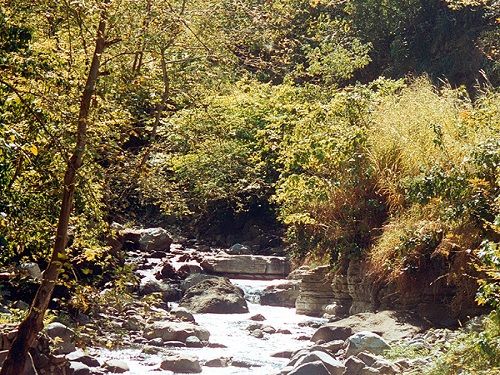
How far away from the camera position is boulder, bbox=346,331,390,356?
12.0 m

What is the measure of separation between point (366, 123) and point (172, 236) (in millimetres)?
11787

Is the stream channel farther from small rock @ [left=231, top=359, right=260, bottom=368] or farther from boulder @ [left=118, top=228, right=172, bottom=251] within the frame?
boulder @ [left=118, top=228, right=172, bottom=251]

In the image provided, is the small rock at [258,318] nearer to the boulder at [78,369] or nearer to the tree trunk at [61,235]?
the boulder at [78,369]

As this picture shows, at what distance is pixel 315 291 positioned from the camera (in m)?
17.3

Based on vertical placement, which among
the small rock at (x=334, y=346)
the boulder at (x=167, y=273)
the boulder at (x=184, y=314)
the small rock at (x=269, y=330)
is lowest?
the small rock at (x=269, y=330)

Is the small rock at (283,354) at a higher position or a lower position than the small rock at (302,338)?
lower

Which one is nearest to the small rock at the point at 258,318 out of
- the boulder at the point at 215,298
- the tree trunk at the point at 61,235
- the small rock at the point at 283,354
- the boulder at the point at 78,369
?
the boulder at the point at 215,298

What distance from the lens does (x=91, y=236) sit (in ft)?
25.0

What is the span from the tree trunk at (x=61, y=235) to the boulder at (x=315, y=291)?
10.0m

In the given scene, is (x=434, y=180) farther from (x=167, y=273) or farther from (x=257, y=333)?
(x=167, y=273)

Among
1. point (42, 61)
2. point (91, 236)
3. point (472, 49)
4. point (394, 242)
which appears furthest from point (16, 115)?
point (472, 49)

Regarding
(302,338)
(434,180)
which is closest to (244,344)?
(302,338)

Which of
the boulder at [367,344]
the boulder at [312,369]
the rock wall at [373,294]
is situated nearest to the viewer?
the boulder at [312,369]

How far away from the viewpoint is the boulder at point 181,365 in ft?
42.9
